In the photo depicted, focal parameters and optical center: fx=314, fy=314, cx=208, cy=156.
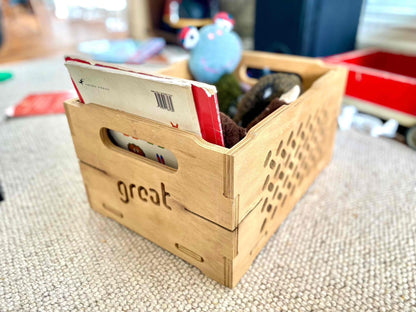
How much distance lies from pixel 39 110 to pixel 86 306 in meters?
0.96

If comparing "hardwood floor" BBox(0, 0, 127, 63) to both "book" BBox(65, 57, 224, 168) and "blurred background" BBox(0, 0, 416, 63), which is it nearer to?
"blurred background" BBox(0, 0, 416, 63)

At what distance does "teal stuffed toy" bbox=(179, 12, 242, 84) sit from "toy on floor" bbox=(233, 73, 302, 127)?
0.50ft

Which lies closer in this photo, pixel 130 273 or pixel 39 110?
pixel 130 273

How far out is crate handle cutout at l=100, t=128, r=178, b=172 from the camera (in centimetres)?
54

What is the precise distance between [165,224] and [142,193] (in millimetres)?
73

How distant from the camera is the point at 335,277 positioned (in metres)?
0.58

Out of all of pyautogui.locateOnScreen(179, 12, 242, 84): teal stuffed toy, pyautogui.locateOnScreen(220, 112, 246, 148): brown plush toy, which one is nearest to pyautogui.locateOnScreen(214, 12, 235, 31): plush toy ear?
pyautogui.locateOnScreen(179, 12, 242, 84): teal stuffed toy

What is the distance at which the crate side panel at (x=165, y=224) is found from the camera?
52 centimetres

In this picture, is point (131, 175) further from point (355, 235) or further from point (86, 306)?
point (355, 235)

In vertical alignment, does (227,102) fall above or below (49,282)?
above

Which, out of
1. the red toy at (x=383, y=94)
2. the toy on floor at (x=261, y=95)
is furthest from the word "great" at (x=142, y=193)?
the red toy at (x=383, y=94)

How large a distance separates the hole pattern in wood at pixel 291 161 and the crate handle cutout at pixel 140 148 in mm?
165

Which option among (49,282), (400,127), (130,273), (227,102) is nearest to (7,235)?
A: (49,282)

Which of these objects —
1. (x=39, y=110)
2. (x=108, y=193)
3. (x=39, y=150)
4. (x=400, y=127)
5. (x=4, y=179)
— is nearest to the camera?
(x=108, y=193)
